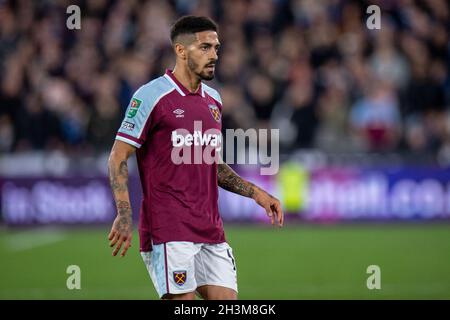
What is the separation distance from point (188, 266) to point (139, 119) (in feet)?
3.20

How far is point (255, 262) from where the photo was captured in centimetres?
1255

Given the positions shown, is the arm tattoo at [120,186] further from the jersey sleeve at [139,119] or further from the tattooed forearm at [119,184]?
the jersey sleeve at [139,119]

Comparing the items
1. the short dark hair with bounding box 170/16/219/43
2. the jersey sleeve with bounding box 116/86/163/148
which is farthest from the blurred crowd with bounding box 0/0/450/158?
the jersey sleeve with bounding box 116/86/163/148

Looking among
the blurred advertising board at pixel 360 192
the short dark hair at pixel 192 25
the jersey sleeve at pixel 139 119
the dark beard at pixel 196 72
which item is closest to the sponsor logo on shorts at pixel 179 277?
the jersey sleeve at pixel 139 119

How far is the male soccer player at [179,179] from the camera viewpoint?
239 inches

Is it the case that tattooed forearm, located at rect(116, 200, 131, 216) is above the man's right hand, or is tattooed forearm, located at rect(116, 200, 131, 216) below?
above

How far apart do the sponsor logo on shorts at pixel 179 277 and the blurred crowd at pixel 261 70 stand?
377 inches

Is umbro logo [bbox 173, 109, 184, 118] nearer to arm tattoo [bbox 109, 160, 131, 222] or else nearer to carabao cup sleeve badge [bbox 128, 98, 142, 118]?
carabao cup sleeve badge [bbox 128, 98, 142, 118]

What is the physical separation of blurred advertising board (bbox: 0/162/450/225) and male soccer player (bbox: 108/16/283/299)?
8.72 meters

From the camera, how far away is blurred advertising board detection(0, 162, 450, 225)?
15.0 m

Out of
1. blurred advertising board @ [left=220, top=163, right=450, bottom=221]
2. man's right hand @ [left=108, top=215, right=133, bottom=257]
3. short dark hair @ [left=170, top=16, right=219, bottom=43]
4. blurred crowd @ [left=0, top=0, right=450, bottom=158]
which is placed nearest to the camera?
man's right hand @ [left=108, top=215, right=133, bottom=257]

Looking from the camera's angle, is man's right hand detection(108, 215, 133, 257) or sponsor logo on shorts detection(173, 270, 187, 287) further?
sponsor logo on shorts detection(173, 270, 187, 287)

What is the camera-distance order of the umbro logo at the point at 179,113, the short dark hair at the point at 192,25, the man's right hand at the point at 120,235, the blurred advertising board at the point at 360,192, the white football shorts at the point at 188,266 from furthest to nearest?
the blurred advertising board at the point at 360,192
the short dark hair at the point at 192,25
the umbro logo at the point at 179,113
the white football shorts at the point at 188,266
the man's right hand at the point at 120,235

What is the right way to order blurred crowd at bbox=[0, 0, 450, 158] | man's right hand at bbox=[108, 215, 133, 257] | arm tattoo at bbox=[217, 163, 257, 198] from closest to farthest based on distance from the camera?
man's right hand at bbox=[108, 215, 133, 257] < arm tattoo at bbox=[217, 163, 257, 198] < blurred crowd at bbox=[0, 0, 450, 158]
